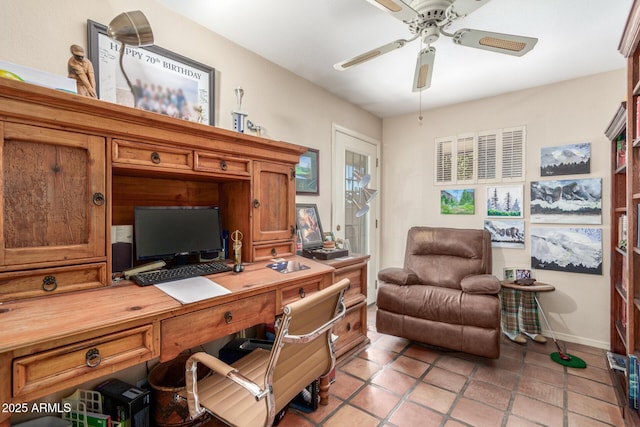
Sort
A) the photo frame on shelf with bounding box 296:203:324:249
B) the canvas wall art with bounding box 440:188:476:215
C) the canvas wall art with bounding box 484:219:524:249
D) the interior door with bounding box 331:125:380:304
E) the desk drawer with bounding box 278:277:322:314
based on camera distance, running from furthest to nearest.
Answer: the canvas wall art with bounding box 440:188:476:215 < the interior door with bounding box 331:125:380:304 < the canvas wall art with bounding box 484:219:524:249 < the photo frame on shelf with bounding box 296:203:324:249 < the desk drawer with bounding box 278:277:322:314

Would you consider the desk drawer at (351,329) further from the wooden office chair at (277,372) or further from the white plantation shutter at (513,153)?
the white plantation shutter at (513,153)

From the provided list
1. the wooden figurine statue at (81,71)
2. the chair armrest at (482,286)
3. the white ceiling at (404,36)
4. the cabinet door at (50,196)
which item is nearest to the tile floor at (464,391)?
the chair armrest at (482,286)

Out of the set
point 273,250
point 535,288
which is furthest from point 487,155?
point 273,250

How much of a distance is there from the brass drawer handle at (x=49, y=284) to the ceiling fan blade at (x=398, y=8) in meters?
1.83

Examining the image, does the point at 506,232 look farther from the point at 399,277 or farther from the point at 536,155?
the point at 399,277

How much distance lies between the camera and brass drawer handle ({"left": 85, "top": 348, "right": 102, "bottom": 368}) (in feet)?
3.28

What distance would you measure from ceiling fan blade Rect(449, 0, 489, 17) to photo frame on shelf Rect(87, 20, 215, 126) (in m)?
1.56

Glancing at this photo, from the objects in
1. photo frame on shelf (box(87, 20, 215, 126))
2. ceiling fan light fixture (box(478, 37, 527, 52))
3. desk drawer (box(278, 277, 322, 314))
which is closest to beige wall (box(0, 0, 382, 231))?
photo frame on shelf (box(87, 20, 215, 126))

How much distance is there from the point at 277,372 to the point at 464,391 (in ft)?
Answer: 5.25

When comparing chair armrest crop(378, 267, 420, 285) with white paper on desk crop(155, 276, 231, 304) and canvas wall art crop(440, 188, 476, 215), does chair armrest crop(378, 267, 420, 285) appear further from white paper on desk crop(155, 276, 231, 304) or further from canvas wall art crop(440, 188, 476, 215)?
white paper on desk crop(155, 276, 231, 304)

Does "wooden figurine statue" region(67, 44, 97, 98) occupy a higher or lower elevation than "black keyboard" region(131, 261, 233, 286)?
higher

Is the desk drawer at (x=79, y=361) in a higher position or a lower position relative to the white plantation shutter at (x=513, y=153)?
lower

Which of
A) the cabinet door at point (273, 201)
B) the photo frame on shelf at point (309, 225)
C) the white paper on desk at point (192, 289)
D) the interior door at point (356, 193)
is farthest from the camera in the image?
the interior door at point (356, 193)

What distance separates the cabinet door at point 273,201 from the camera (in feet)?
6.56
